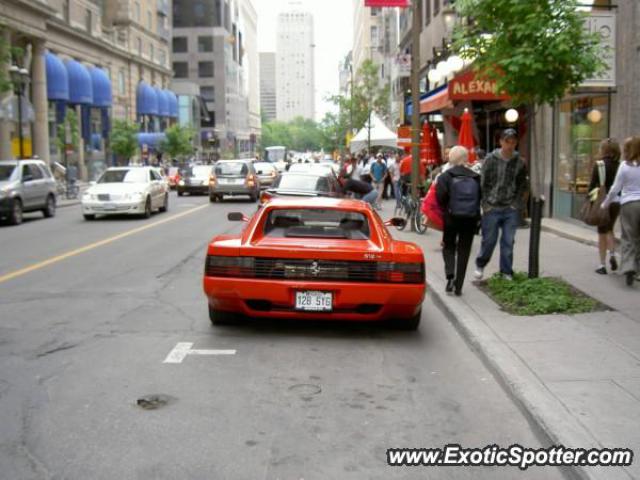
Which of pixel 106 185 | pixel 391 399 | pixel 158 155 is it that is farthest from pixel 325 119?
pixel 391 399

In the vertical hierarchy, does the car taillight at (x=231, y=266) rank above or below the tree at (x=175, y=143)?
below

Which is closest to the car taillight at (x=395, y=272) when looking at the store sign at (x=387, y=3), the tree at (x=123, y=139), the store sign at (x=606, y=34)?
the store sign at (x=606, y=34)

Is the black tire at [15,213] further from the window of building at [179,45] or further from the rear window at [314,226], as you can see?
the window of building at [179,45]

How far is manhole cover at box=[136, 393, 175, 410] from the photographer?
5.43 m

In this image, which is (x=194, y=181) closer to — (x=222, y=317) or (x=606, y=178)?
(x=606, y=178)

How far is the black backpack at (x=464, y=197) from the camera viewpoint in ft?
30.6

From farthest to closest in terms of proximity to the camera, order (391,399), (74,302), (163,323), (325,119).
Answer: (325,119) → (74,302) → (163,323) → (391,399)

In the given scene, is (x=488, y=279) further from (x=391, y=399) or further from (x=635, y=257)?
(x=391, y=399)

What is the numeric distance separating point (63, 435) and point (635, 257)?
7190 millimetres

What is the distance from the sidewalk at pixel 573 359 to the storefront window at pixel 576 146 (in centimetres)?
582

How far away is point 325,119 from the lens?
90.9 m

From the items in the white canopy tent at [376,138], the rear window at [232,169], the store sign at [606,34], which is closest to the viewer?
the store sign at [606,34]

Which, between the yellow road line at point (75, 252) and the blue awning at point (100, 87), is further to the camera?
the blue awning at point (100, 87)

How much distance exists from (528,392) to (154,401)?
2655mm
